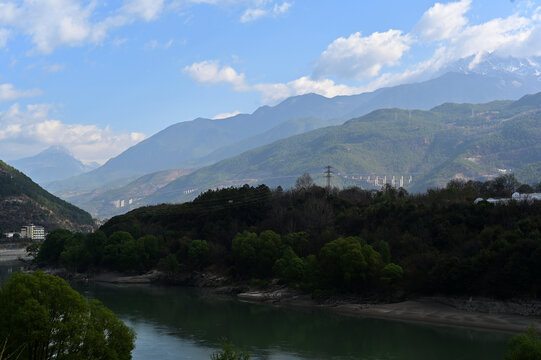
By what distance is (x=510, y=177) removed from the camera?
7638 cm

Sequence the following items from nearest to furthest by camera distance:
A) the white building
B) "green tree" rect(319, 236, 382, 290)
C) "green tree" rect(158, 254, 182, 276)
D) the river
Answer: the river < "green tree" rect(319, 236, 382, 290) < "green tree" rect(158, 254, 182, 276) < the white building

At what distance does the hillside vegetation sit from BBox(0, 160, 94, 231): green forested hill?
→ 52.9m

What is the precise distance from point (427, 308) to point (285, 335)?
12114mm

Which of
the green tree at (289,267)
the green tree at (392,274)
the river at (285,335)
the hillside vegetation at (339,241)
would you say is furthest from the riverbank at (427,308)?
the green tree at (392,274)

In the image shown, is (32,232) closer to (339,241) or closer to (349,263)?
(339,241)

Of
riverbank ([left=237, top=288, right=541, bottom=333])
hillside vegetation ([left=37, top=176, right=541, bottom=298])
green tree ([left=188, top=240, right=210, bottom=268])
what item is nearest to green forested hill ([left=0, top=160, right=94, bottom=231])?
hillside vegetation ([left=37, top=176, right=541, bottom=298])

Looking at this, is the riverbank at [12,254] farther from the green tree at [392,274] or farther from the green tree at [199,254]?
the green tree at [392,274]

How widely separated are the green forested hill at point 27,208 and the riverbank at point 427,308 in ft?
288

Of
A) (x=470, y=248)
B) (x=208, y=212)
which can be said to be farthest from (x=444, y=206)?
(x=208, y=212)

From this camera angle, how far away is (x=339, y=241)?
1919 inches

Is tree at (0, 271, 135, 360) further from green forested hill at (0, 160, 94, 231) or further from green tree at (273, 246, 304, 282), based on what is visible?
green forested hill at (0, 160, 94, 231)

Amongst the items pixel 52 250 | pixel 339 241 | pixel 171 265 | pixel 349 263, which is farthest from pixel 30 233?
pixel 349 263

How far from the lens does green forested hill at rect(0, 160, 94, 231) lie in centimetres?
12619

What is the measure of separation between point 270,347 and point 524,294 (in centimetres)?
1914
